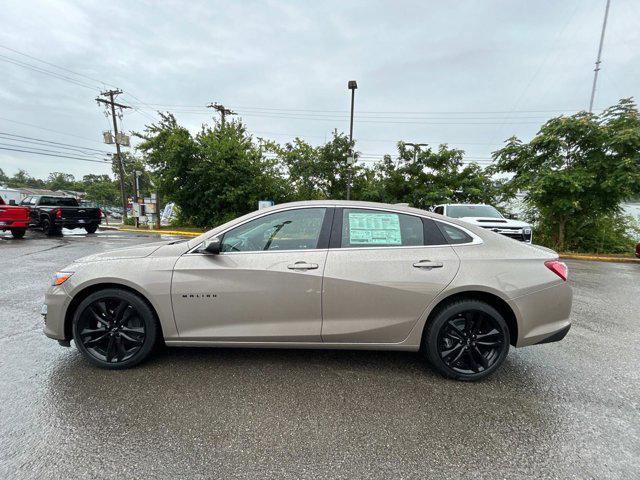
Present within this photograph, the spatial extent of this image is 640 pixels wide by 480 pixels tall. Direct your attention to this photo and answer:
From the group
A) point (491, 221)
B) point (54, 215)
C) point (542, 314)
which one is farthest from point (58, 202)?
point (542, 314)

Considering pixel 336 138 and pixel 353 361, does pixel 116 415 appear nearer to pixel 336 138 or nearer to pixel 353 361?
pixel 353 361

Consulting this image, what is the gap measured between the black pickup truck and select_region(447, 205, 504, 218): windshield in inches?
603

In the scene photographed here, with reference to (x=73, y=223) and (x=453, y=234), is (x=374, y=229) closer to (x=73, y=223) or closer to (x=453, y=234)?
(x=453, y=234)

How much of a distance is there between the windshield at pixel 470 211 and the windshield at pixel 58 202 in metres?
16.5

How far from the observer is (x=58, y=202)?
1463 centimetres

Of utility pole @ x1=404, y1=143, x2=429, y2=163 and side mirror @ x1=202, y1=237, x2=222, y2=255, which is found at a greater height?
utility pole @ x1=404, y1=143, x2=429, y2=163

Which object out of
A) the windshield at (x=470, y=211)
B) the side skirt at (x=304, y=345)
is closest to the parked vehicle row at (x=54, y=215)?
the side skirt at (x=304, y=345)

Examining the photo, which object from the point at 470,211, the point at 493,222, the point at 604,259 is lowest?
the point at 604,259

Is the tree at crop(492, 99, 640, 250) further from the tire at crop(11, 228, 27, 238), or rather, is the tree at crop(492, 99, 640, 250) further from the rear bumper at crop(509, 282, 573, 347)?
the tire at crop(11, 228, 27, 238)

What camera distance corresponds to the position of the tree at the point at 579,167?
10.9 m

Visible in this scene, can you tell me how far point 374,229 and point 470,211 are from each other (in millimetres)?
8461

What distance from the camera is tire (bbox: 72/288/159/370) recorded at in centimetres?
278

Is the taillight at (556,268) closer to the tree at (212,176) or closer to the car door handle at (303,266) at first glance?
the car door handle at (303,266)

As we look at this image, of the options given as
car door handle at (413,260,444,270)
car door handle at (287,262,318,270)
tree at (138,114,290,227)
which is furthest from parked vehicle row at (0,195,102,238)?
car door handle at (413,260,444,270)
